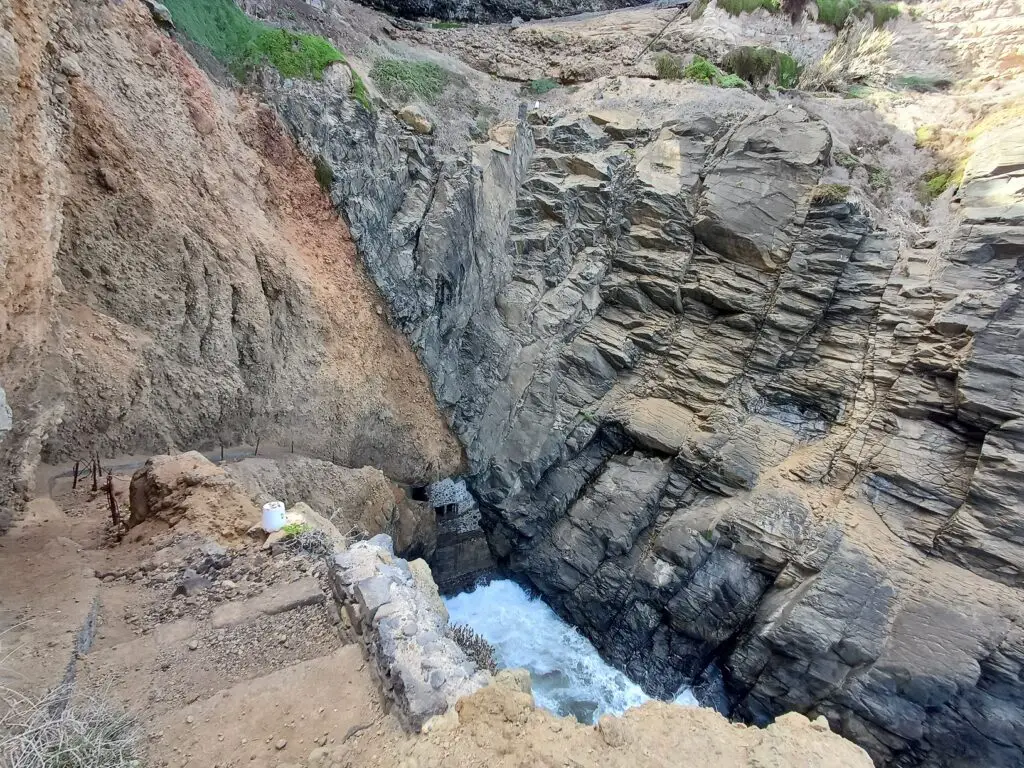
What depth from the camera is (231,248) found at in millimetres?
9242

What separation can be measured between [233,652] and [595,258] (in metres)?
12.3

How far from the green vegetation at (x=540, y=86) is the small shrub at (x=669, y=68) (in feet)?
10.9

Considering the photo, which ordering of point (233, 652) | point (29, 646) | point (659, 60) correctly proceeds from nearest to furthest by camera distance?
point (29, 646) → point (233, 652) → point (659, 60)

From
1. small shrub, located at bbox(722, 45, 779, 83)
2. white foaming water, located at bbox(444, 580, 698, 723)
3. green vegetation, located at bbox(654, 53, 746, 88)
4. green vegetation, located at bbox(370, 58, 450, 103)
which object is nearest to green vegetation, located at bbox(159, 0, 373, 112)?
green vegetation, located at bbox(370, 58, 450, 103)

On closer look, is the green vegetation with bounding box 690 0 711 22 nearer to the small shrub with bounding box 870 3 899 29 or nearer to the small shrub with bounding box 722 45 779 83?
the small shrub with bounding box 722 45 779 83

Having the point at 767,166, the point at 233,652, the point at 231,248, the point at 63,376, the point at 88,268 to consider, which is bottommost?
the point at 233,652

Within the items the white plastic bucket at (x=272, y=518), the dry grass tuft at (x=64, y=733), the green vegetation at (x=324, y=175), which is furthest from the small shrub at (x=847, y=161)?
the dry grass tuft at (x=64, y=733)

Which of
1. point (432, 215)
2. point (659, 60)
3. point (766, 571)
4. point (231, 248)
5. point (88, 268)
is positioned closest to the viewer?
point (88, 268)

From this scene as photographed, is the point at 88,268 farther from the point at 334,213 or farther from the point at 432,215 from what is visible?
the point at 432,215

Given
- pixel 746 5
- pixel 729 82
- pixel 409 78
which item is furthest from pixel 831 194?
pixel 409 78

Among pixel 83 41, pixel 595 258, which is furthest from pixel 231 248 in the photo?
pixel 595 258

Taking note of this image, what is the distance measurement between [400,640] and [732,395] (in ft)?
Answer: 34.1

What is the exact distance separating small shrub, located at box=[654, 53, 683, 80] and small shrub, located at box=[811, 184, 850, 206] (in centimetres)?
641

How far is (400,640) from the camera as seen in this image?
4.66 m
